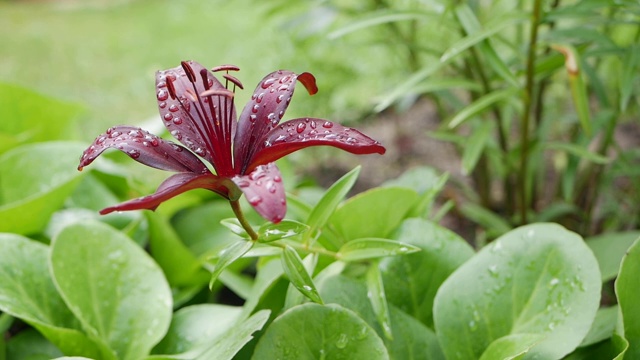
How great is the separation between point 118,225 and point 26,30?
2466 mm

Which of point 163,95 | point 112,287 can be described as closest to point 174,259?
point 112,287

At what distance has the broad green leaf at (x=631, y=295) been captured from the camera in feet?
2.17

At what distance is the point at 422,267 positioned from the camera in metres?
0.79

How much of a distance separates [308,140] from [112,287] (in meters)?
0.39

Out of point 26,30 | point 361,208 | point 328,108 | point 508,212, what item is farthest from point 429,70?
point 26,30

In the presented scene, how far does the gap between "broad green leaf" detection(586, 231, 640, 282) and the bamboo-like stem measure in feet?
0.50

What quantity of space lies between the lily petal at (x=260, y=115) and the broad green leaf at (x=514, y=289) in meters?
0.27

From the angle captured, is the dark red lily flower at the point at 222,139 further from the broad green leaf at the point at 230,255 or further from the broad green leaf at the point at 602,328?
the broad green leaf at the point at 602,328

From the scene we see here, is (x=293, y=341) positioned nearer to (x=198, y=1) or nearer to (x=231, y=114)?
(x=231, y=114)

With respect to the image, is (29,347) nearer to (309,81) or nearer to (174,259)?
(174,259)

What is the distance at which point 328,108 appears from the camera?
1639 mm

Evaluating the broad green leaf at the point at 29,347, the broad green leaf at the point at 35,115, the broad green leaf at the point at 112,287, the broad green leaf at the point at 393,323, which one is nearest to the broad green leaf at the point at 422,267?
the broad green leaf at the point at 393,323

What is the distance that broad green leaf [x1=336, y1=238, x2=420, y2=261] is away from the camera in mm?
646


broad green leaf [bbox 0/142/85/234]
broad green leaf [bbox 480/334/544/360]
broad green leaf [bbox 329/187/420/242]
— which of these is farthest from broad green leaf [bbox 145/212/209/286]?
broad green leaf [bbox 480/334/544/360]
